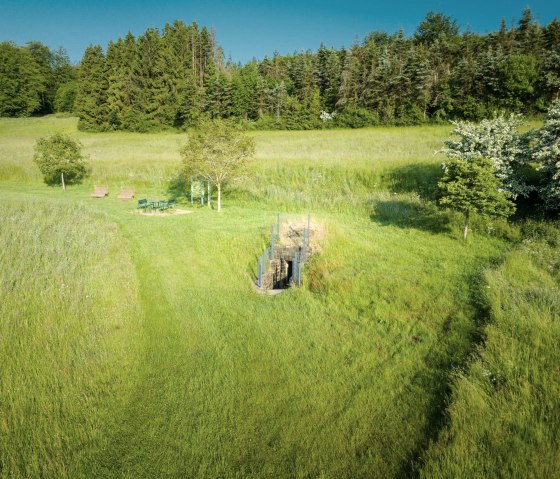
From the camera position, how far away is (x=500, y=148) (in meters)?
16.1

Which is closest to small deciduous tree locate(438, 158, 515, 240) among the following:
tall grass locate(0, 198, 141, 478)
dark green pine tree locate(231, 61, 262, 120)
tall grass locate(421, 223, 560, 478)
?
tall grass locate(421, 223, 560, 478)

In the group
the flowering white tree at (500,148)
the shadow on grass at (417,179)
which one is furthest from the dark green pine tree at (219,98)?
the flowering white tree at (500,148)

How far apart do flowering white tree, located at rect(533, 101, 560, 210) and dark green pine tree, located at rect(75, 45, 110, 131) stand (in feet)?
232

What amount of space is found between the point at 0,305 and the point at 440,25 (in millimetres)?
100223

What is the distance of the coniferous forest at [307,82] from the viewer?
4897 centimetres

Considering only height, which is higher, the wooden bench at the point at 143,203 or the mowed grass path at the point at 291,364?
the wooden bench at the point at 143,203

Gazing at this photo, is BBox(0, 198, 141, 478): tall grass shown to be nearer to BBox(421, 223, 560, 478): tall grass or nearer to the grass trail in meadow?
the grass trail in meadow

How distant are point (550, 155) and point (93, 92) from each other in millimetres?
77958

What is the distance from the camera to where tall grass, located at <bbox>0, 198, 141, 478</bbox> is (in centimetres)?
472

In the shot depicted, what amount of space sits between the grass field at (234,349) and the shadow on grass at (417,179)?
16.3ft

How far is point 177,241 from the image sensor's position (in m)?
14.8

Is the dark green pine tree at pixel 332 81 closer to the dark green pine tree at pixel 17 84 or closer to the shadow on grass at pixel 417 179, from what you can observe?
the shadow on grass at pixel 417 179

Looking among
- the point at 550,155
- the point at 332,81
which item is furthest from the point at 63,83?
the point at 550,155

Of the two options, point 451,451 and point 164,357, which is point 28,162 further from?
point 451,451
